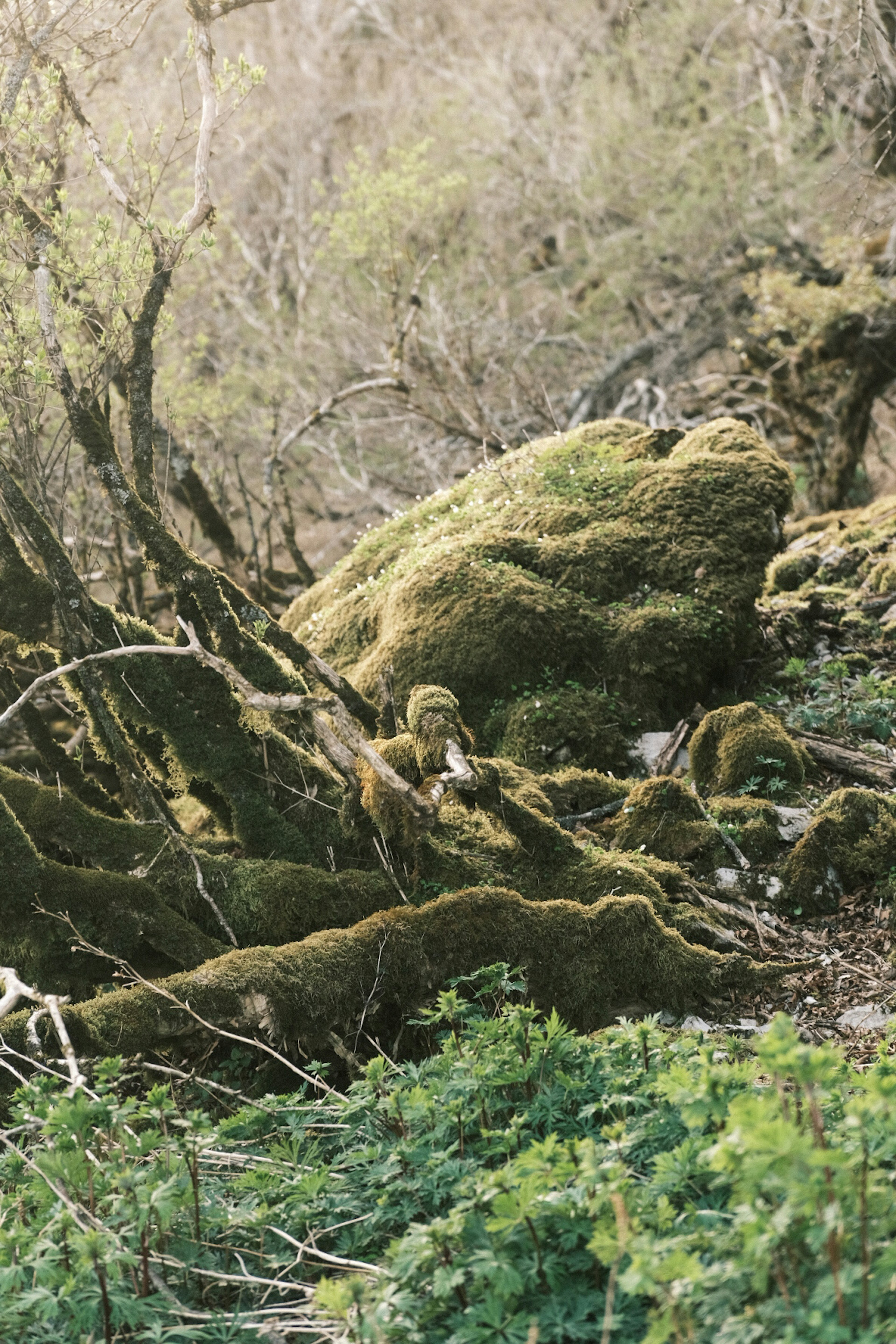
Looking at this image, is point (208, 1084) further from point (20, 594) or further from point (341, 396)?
point (341, 396)

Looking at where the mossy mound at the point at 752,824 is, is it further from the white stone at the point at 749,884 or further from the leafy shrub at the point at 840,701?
the leafy shrub at the point at 840,701

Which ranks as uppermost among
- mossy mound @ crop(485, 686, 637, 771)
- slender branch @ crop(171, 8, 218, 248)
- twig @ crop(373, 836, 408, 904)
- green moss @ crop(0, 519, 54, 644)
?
slender branch @ crop(171, 8, 218, 248)

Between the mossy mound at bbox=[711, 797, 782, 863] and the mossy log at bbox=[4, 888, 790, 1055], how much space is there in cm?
102

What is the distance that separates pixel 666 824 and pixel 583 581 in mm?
2292

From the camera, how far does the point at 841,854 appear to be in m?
5.47

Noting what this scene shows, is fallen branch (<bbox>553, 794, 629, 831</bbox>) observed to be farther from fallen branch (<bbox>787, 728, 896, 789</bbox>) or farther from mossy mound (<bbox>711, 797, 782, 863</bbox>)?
fallen branch (<bbox>787, 728, 896, 789</bbox>)

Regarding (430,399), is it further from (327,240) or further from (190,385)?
(327,240)

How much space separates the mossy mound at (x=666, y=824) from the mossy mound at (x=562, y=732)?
30.9 inches

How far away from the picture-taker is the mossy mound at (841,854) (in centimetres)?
539

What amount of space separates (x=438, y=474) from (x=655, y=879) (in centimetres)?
963

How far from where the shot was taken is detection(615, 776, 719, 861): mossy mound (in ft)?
18.2

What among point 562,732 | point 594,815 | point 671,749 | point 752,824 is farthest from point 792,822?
point 562,732

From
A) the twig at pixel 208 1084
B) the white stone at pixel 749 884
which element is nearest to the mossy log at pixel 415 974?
the twig at pixel 208 1084

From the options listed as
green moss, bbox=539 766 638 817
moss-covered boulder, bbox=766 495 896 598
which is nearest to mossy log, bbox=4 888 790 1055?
green moss, bbox=539 766 638 817
